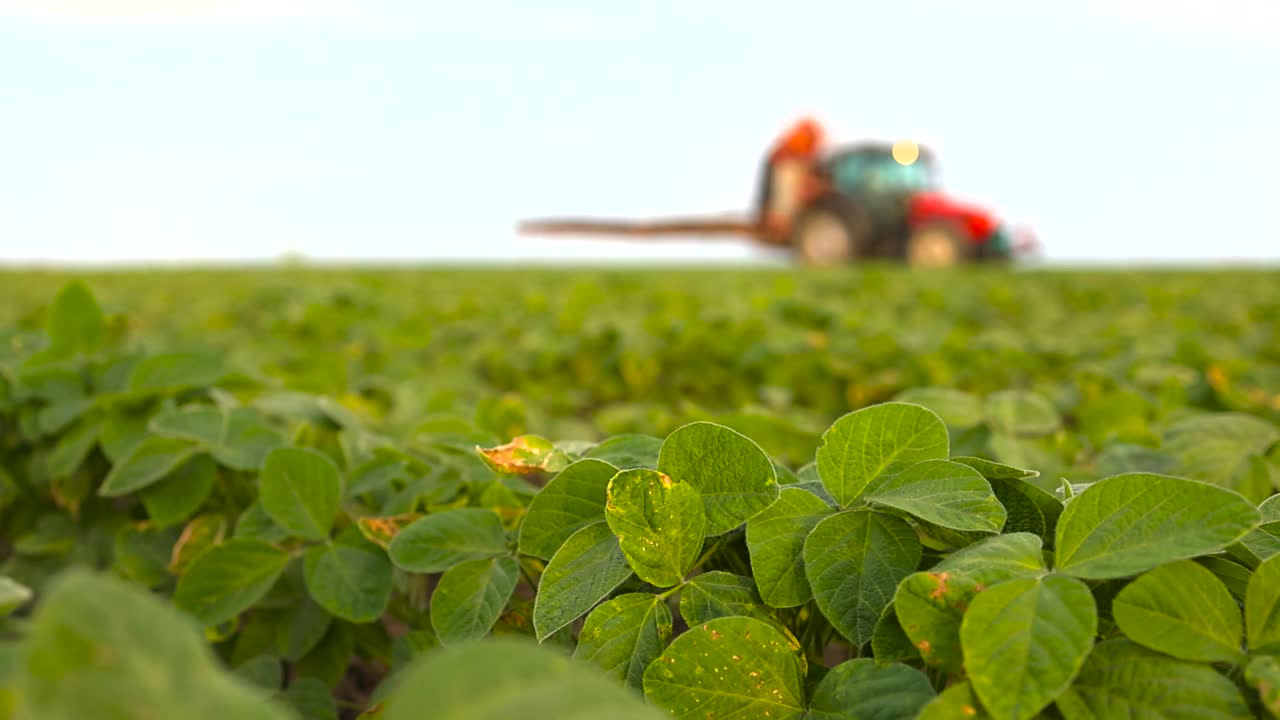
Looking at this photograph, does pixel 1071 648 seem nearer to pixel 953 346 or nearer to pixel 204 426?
pixel 204 426

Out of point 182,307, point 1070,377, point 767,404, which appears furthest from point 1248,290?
point 182,307

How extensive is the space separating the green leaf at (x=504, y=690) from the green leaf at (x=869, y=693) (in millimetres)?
351

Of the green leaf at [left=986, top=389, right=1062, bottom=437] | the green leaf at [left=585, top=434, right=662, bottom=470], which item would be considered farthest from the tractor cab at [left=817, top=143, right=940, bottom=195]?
the green leaf at [left=585, top=434, right=662, bottom=470]

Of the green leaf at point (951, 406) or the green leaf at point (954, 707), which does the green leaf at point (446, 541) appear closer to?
the green leaf at point (954, 707)

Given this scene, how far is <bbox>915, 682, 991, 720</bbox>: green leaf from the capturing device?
0.77 m

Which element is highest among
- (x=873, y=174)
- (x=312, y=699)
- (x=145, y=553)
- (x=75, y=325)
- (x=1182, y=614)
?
(x=873, y=174)

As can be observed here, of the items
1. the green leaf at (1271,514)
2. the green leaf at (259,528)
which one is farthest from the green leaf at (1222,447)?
the green leaf at (259,528)

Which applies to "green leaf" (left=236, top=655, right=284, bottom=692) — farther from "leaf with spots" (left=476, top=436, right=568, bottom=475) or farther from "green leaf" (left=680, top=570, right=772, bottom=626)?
"green leaf" (left=680, top=570, right=772, bottom=626)

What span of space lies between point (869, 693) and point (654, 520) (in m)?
0.24

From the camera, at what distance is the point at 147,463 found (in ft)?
5.07

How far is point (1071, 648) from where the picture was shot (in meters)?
0.76

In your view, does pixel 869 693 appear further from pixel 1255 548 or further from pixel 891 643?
pixel 1255 548

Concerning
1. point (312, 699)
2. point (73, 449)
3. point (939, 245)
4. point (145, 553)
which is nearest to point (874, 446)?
point (312, 699)

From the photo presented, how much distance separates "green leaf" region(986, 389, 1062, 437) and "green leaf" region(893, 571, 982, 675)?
1164 millimetres
